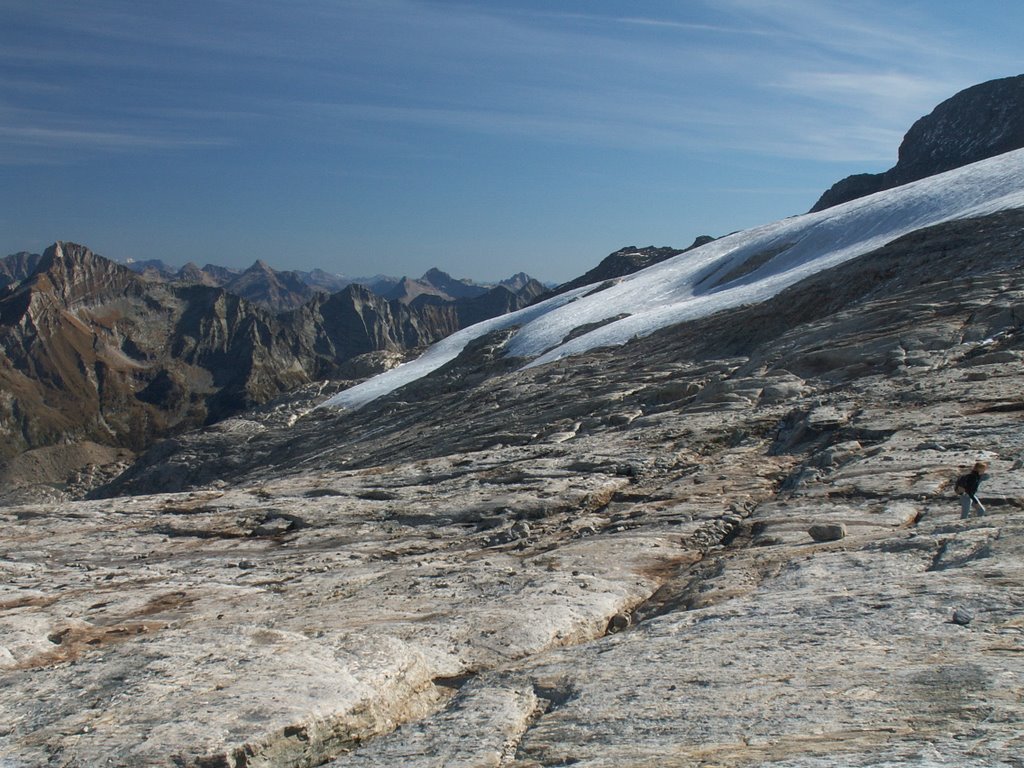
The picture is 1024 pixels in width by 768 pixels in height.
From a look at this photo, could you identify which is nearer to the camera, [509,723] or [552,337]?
[509,723]

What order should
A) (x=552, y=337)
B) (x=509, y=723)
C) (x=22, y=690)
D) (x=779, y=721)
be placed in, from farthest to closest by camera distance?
(x=552, y=337) → (x=22, y=690) → (x=509, y=723) → (x=779, y=721)

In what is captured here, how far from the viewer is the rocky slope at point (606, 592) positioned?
7547 mm

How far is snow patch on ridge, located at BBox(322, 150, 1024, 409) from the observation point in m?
46.2

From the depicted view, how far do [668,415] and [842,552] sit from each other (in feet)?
42.8

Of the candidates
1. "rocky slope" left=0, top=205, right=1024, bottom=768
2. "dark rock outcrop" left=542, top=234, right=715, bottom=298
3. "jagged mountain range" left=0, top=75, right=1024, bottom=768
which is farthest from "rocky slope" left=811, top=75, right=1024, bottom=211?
"rocky slope" left=0, top=205, right=1024, bottom=768

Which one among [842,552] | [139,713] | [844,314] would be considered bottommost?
[842,552]

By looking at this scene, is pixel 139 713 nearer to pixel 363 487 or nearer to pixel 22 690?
pixel 22 690

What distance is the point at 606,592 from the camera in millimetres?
12461

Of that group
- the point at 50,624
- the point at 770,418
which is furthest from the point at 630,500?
the point at 50,624

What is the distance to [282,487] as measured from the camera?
23062 millimetres

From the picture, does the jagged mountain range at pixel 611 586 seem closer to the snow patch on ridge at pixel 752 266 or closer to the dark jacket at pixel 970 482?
the dark jacket at pixel 970 482

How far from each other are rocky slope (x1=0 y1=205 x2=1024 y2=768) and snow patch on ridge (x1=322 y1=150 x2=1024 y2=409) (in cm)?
1824

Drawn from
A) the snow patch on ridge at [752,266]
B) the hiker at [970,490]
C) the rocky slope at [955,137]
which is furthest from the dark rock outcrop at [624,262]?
the hiker at [970,490]

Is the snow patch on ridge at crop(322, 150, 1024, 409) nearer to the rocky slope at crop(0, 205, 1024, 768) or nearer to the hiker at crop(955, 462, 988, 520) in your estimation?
the rocky slope at crop(0, 205, 1024, 768)
